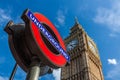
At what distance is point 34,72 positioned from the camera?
5.61m

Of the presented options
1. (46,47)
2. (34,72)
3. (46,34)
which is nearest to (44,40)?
(46,34)

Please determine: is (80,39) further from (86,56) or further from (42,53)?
(42,53)

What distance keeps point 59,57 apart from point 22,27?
142 cm

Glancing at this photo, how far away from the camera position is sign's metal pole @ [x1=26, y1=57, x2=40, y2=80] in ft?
18.0

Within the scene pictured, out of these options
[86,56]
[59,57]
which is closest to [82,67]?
[86,56]

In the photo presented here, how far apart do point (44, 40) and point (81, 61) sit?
53.9 metres

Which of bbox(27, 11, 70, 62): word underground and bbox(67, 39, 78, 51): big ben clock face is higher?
bbox(67, 39, 78, 51): big ben clock face

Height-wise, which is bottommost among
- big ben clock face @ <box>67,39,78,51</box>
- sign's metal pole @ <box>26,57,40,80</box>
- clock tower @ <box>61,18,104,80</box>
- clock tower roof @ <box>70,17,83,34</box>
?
sign's metal pole @ <box>26,57,40,80</box>

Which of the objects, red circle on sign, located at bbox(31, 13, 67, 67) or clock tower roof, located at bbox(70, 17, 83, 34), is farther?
clock tower roof, located at bbox(70, 17, 83, 34)

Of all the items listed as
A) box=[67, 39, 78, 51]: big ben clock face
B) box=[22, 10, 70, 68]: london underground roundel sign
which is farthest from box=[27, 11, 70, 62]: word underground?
box=[67, 39, 78, 51]: big ben clock face

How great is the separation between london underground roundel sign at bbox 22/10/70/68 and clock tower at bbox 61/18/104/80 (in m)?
47.8

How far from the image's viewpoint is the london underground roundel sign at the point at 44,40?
5.65 meters

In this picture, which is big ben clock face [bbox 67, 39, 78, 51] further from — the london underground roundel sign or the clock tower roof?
the london underground roundel sign

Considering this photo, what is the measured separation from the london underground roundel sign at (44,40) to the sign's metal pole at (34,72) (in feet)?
0.74
